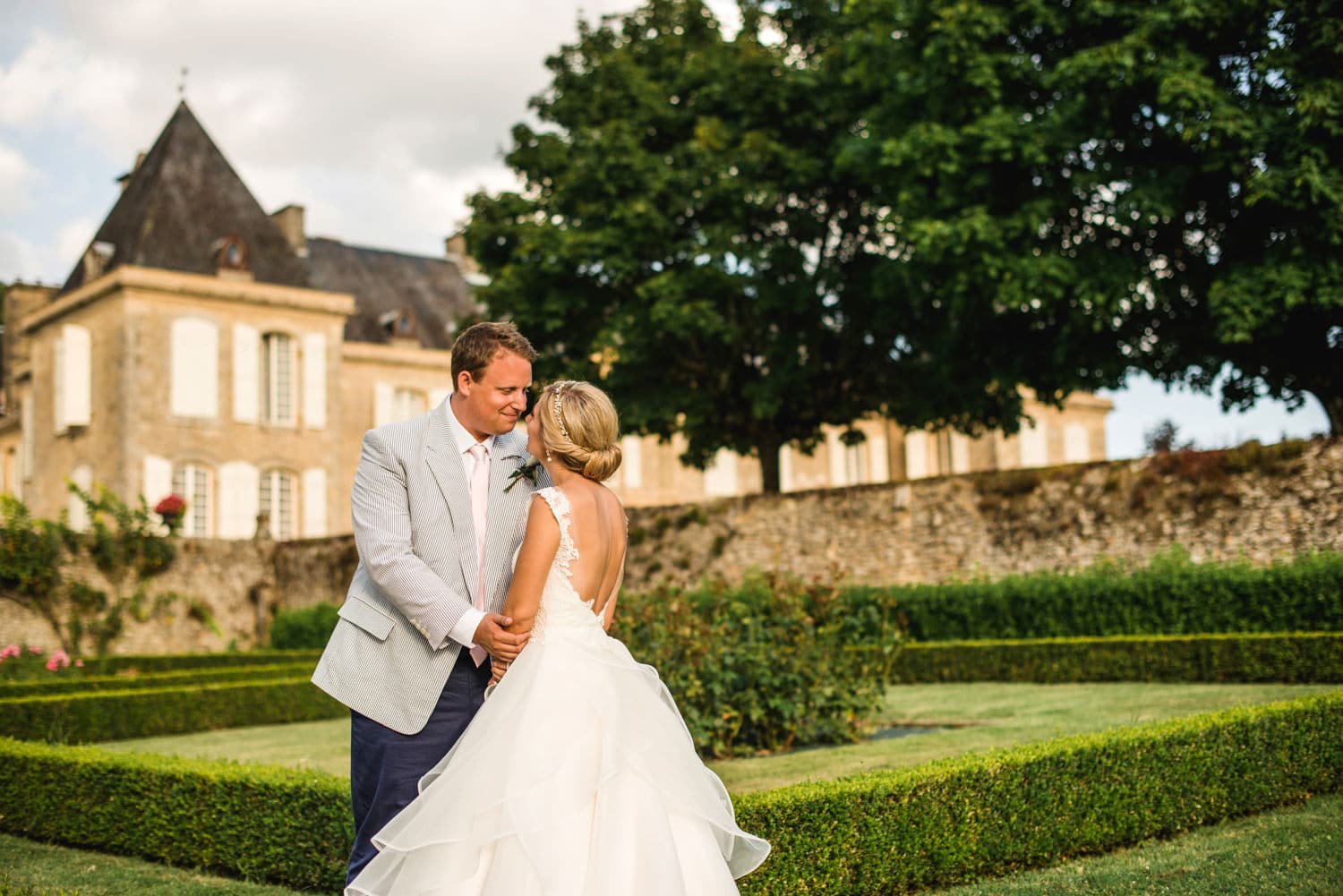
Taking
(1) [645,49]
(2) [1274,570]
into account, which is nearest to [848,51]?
(1) [645,49]

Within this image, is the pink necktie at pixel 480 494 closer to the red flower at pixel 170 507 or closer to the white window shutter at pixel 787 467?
the red flower at pixel 170 507

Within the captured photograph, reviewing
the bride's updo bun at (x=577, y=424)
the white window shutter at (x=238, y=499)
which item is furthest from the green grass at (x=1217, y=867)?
the white window shutter at (x=238, y=499)

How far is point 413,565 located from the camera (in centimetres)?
384

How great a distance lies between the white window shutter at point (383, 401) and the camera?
35844 mm

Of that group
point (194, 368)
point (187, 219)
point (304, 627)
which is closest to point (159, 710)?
point (304, 627)

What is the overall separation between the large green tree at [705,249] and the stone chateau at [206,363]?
32.6ft

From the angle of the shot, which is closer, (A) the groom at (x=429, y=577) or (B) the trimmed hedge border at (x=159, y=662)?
(A) the groom at (x=429, y=577)

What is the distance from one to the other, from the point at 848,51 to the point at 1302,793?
15.3 metres

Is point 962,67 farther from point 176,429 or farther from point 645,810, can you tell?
point 176,429

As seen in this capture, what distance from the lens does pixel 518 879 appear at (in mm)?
3379

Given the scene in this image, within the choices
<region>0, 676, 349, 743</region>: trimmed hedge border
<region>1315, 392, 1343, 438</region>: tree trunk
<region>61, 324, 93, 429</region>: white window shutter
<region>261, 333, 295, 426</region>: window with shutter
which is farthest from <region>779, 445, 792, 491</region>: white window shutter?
<region>0, 676, 349, 743</region>: trimmed hedge border

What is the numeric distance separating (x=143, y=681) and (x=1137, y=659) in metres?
11.3

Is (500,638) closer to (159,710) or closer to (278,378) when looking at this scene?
(159,710)

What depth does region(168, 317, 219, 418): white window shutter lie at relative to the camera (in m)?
30.9
